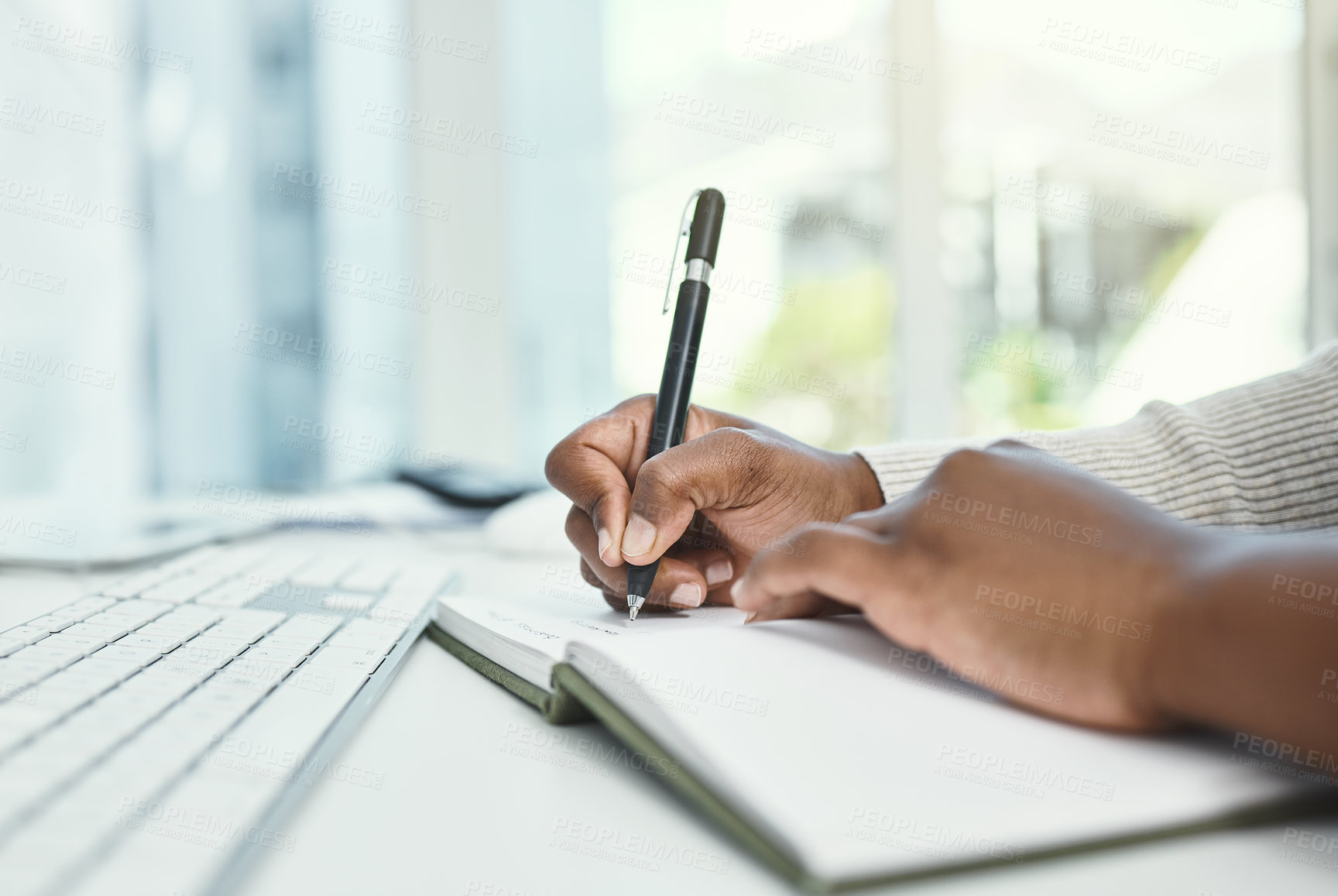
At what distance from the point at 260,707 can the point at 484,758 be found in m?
0.08

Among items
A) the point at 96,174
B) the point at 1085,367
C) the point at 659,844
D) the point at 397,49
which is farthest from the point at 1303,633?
the point at 1085,367

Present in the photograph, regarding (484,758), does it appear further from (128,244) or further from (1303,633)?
(128,244)

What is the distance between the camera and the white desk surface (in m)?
0.22
